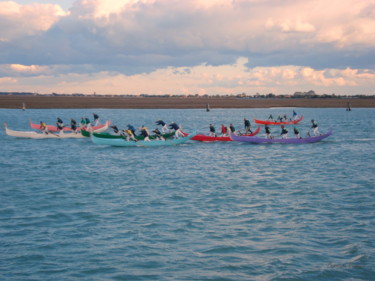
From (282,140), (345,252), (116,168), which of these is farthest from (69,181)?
(282,140)

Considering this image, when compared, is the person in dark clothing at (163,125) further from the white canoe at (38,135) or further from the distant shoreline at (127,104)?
the distant shoreline at (127,104)

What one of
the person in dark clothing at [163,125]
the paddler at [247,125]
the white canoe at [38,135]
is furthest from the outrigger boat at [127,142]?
the paddler at [247,125]

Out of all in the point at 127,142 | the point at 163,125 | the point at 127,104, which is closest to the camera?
the point at 127,142

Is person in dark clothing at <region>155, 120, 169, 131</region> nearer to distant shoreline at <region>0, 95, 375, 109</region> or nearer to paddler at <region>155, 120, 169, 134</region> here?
paddler at <region>155, 120, 169, 134</region>

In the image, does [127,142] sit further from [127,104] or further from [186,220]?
[127,104]

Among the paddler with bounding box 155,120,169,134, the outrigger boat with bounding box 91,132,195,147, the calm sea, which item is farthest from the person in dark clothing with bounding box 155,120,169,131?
the calm sea

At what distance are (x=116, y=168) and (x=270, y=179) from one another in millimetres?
9764

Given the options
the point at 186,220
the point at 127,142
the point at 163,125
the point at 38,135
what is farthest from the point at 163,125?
the point at 186,220

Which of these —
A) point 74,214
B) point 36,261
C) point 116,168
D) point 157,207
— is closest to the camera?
point 36,261

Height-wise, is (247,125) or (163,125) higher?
(163,125)

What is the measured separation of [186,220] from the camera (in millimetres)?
15383

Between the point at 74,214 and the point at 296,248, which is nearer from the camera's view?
the point at 296,248

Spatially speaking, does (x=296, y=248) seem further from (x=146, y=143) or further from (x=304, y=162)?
(x=146, y=143)

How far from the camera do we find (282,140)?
39375 millimetres
